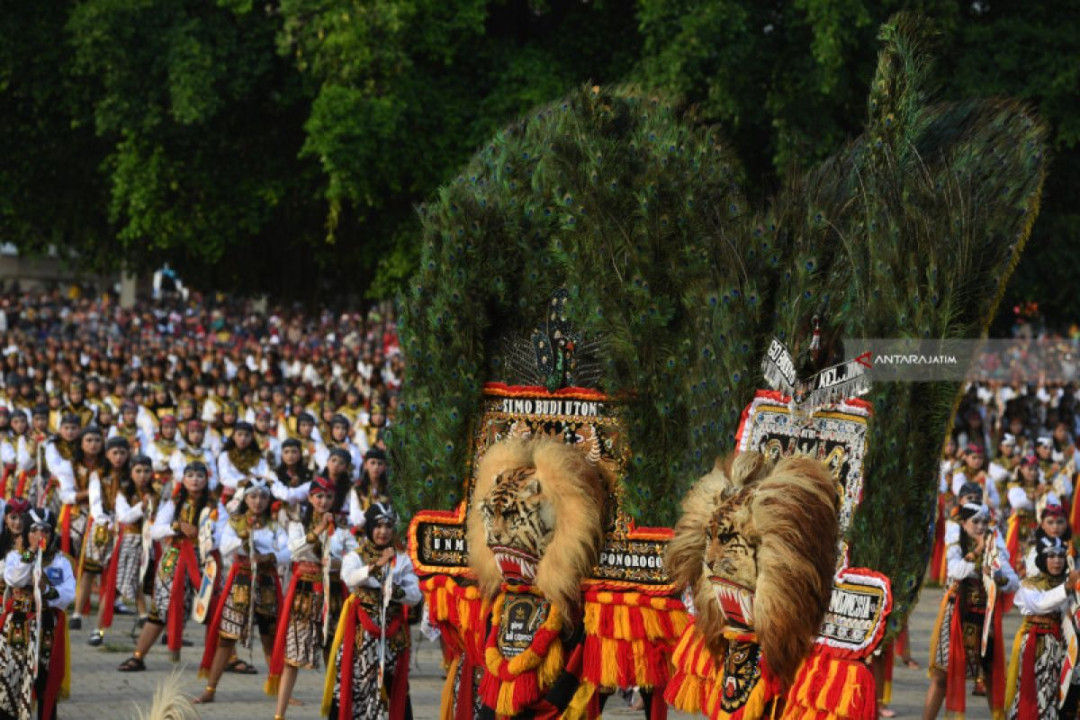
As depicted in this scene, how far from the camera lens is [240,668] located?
Answer: 44.8 ft

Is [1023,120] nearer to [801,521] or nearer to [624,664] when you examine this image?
[801,521]

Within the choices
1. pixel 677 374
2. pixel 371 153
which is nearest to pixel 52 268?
pixel 371 153

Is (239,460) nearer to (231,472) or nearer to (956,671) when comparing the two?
(231,472)

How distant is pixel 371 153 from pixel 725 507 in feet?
64.5

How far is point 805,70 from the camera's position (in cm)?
2455

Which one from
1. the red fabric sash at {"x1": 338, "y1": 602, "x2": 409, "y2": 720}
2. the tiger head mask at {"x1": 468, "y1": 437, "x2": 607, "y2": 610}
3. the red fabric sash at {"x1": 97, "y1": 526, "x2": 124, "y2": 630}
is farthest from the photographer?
the red fabric sash at {"x1": 97, "y1": 526, "x2": 124, "y2": 630}

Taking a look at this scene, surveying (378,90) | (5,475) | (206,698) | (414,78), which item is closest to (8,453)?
(5,475)

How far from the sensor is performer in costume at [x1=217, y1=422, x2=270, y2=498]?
1541 cm

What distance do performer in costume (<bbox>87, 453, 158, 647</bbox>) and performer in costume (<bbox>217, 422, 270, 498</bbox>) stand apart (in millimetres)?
841

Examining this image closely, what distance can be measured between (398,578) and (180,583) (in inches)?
129

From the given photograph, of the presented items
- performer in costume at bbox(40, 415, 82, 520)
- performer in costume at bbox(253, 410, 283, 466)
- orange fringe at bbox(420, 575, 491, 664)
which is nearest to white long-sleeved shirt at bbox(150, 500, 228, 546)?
performer in costume at bbox(40, 415, 82, 520)

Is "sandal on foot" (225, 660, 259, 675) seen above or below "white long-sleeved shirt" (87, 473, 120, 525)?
below

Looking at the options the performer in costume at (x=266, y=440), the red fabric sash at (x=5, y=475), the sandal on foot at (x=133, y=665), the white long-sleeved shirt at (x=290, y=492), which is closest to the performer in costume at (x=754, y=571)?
the white long-sleeved shirt at (x=290, y=492)

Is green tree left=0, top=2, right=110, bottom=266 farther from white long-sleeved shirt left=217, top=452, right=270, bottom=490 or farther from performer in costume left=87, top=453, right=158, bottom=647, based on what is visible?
performer in costume left=87, top=453, right=158, bottom=647
